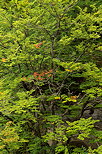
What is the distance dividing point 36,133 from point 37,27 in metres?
5.16

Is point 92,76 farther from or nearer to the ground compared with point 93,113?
farther from the ground

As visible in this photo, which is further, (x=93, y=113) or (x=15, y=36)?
(x=93, y=113)

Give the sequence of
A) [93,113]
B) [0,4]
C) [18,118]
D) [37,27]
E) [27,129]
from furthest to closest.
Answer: [93,113]
[27,129]
[0,4]
[18,118]
[37,27]

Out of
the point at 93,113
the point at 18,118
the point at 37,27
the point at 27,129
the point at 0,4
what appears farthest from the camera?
the point at 93,113

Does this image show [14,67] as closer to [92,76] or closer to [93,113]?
[92,76]

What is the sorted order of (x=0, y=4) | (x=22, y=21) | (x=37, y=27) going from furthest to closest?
(x=0, y=4) → (x=37, y=27) → (x=22, y=21)

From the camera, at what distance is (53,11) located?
6875mm

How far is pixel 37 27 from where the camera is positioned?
7.04 meters

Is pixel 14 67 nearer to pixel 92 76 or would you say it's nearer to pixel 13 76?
pixel 13 76

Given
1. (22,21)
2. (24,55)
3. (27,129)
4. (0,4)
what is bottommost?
(27,129)

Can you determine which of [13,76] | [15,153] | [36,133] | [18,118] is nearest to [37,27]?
[13,76]

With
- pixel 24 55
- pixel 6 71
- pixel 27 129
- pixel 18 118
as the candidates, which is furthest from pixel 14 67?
pixel 27 129

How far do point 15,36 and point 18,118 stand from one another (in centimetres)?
364

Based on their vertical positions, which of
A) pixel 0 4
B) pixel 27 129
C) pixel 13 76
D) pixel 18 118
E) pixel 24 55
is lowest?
pixel 27 129
